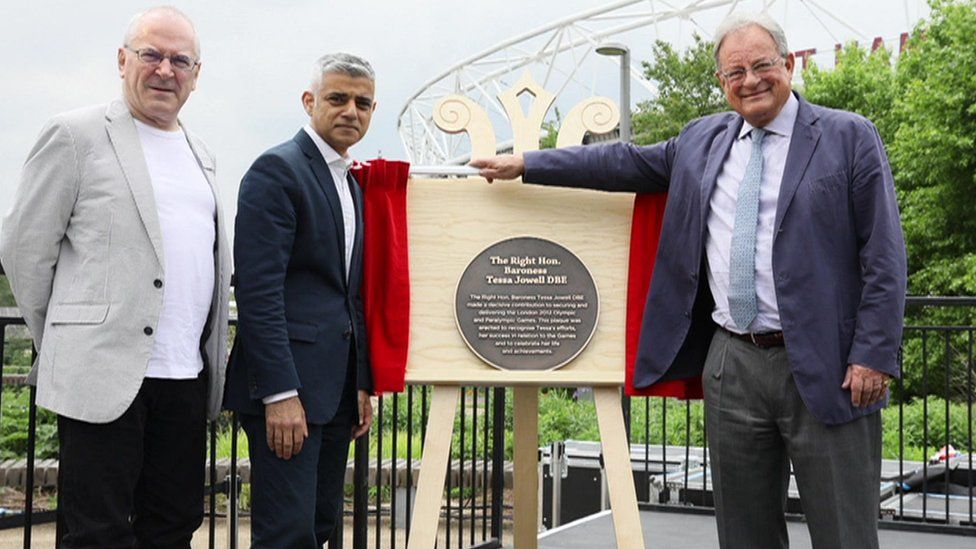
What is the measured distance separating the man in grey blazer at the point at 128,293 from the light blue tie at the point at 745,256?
1679 mm

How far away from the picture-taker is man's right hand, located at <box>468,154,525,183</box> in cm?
384

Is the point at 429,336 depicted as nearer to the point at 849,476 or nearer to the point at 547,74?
the point at 849,476

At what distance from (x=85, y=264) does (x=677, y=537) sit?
4.13 meters

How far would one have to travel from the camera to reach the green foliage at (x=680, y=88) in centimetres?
2747

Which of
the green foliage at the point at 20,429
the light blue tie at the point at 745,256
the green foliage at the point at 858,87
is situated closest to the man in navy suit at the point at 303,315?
the light blue tie at the point at 745,256

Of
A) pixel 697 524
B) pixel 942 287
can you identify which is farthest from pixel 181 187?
pixel 942 287

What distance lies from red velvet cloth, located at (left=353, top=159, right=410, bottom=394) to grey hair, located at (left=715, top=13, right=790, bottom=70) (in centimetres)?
123

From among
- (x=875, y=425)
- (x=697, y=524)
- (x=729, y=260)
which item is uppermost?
(x=729, y=260)

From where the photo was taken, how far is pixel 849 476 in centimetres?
333

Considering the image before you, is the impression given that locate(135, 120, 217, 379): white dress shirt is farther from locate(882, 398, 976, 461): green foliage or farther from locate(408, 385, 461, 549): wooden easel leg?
locate(882, 398, 976, 461): green foliage

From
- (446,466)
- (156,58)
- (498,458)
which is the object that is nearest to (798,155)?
(446,466)

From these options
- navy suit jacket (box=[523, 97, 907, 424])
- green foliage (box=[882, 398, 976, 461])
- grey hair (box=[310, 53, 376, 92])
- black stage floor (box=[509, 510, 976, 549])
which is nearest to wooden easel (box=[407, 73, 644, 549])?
navy suit jacket (box=[523, 97, 907, 424])

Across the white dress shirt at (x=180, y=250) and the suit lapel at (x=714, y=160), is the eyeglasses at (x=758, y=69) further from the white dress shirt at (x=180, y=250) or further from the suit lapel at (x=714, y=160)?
the white dress shirt at (x=180, y=250)

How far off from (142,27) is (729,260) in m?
2.03
